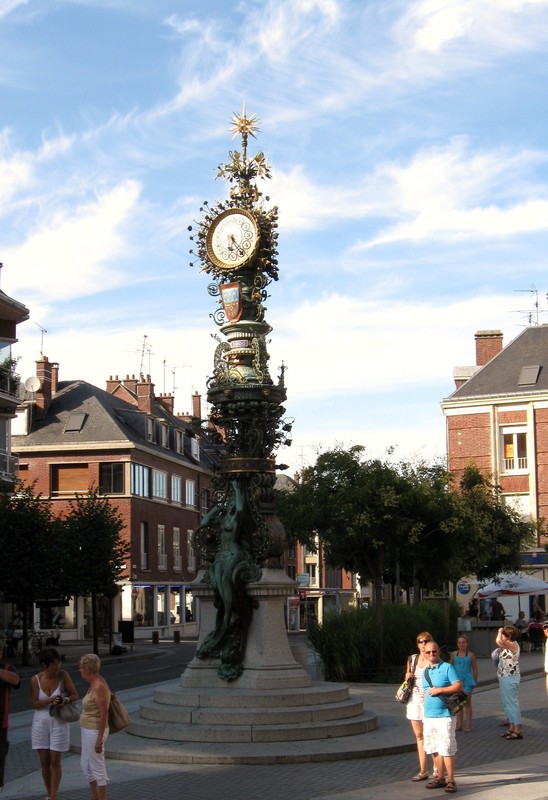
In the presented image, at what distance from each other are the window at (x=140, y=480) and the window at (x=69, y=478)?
2323 millimetres

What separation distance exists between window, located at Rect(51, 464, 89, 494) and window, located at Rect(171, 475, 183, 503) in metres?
7.58

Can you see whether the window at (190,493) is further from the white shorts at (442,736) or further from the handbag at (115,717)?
the handbag at (115,717)

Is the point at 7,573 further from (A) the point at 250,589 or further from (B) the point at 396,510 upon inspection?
(A) the point at 250,589

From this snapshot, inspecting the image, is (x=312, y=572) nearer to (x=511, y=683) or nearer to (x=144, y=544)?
(x=144, y=544)

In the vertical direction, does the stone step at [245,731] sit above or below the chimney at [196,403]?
below

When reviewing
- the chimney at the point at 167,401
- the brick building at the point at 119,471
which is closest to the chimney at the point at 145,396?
the brick building at the point at 119,471

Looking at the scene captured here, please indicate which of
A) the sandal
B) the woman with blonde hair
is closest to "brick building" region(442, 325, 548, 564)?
the woman with blonde hair

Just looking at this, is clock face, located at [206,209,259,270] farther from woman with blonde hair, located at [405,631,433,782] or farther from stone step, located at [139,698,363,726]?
woman with blonde hair, located at [405,631,433,782]

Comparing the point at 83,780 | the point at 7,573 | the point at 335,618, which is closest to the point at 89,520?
the point at 7,573

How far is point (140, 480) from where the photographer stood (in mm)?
55969

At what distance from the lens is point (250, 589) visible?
15.2 metres

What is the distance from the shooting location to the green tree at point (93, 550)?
3838 cm

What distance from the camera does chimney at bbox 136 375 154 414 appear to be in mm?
59812

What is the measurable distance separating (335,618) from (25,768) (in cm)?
987
